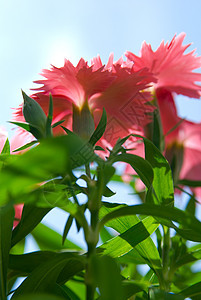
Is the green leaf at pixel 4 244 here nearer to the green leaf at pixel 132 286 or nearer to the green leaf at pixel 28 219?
the green leaf at pixel 28 219

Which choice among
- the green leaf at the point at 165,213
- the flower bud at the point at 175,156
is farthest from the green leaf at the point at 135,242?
the flower bud at the point at 175,156

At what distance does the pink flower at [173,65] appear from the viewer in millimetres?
638

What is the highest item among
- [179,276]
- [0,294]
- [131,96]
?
[131,96]

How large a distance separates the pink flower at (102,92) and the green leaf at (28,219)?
126 mm

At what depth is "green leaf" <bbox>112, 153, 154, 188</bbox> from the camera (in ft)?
1.59

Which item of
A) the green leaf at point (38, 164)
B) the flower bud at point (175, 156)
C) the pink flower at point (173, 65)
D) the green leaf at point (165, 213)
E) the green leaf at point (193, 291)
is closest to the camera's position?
the green leaf at point (38, 164)

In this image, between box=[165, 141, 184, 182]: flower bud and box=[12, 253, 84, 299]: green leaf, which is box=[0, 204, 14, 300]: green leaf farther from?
box=[165, 141, 184, 182]: flower bud

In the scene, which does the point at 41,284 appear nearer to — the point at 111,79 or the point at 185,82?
the point at 111,79

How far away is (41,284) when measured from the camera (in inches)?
17.3

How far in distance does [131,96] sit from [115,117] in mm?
54

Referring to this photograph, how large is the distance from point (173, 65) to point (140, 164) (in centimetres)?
24

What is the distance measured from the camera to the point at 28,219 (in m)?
0.52

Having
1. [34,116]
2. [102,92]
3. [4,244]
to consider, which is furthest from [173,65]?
[4,244]

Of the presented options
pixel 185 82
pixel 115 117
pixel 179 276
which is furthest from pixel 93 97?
pixel 179 276
